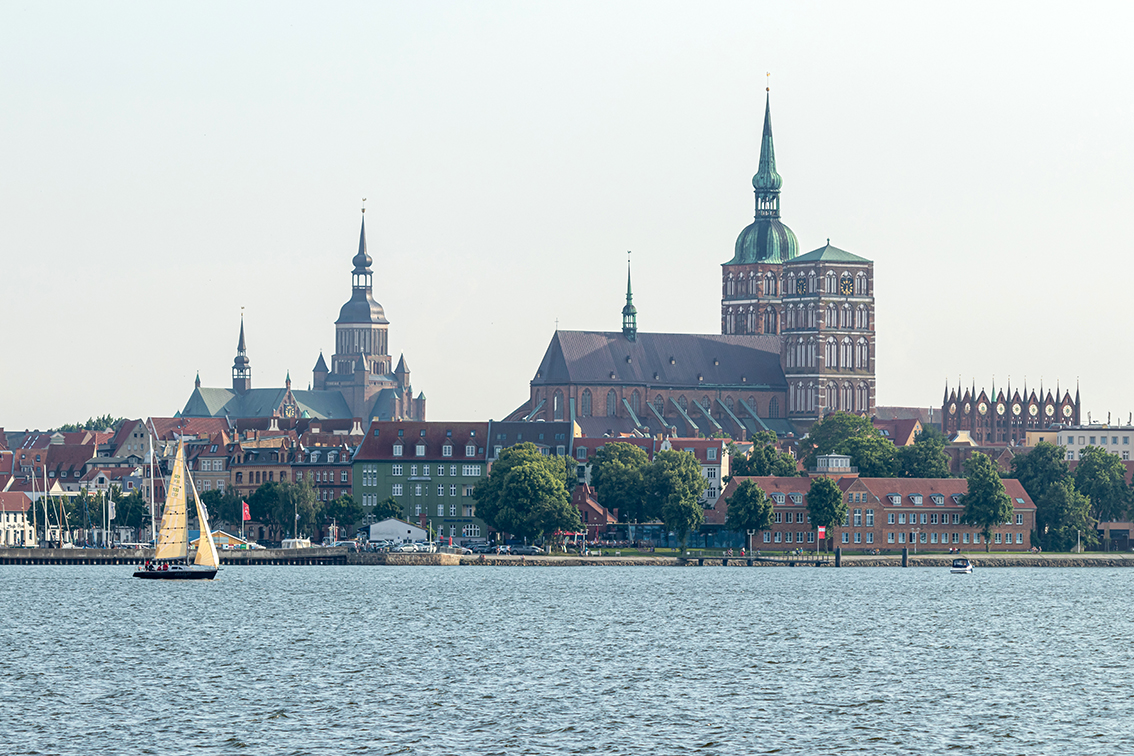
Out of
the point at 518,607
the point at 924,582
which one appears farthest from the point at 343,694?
the point at 924,582

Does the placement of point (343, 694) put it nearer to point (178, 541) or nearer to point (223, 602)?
point (223, 602)

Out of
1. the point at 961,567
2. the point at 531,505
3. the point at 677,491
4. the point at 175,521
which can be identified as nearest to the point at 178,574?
the point at 175,521

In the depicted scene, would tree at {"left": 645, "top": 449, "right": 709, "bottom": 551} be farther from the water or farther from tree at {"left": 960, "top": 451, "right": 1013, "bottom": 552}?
the water

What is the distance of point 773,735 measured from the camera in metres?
64.9

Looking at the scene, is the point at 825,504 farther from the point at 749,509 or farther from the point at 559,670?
the point at 559,670

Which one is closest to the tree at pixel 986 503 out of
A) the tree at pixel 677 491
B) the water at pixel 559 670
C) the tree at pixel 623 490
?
the tree at pixel 677 491

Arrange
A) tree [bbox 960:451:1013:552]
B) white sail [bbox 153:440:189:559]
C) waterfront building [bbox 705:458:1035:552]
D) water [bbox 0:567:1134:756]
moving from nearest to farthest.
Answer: water [bbox 0:567:1134:756] → white sail [bbox 153:440:189:559] → waterfront building [bbox 705:458:1035:552] → tree [bbox 960:451:1013:552]

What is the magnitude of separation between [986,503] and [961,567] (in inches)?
686

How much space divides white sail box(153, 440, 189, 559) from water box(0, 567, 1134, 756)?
19.0 feet

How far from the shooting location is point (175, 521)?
147 m

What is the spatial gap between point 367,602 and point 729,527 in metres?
65.2

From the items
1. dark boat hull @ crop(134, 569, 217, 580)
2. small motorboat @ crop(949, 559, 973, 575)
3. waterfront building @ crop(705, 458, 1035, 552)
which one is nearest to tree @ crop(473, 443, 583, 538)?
waterfront building @ crop(705, 458, 1035, 552)

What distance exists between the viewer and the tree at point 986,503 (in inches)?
7505

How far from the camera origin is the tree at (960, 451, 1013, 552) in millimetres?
190625
